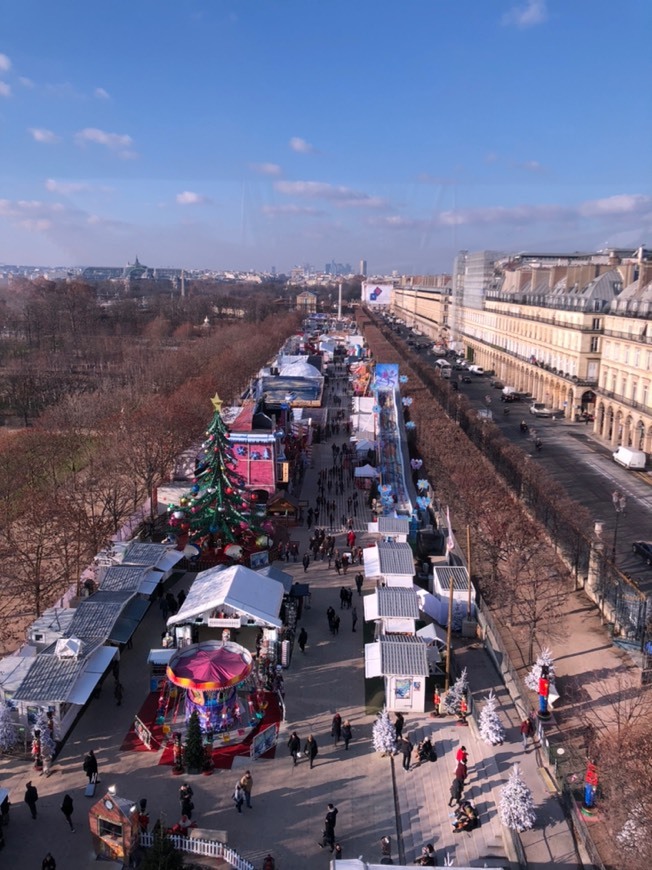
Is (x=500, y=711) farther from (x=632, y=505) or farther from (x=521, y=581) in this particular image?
(x=632, y=505)

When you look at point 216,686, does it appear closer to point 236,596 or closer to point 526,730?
point 236,596

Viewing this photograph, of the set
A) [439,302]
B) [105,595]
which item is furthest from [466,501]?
[439,302]

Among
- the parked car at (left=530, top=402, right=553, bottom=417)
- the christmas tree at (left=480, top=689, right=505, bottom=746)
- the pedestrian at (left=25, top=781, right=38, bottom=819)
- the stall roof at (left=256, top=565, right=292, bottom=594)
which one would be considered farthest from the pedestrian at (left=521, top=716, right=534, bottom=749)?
the parked car at (left=530, top=402, right=553, bottom=417)

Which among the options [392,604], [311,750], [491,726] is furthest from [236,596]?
[491,726]

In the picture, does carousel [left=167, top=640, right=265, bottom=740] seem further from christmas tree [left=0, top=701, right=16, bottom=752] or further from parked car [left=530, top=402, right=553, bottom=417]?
parked car [left=530, top=402, right=553, bottom=417]

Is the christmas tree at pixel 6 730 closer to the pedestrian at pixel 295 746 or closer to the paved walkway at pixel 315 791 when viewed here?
the paved walkway at pixel 315 791

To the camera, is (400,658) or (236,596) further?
(236,596)
